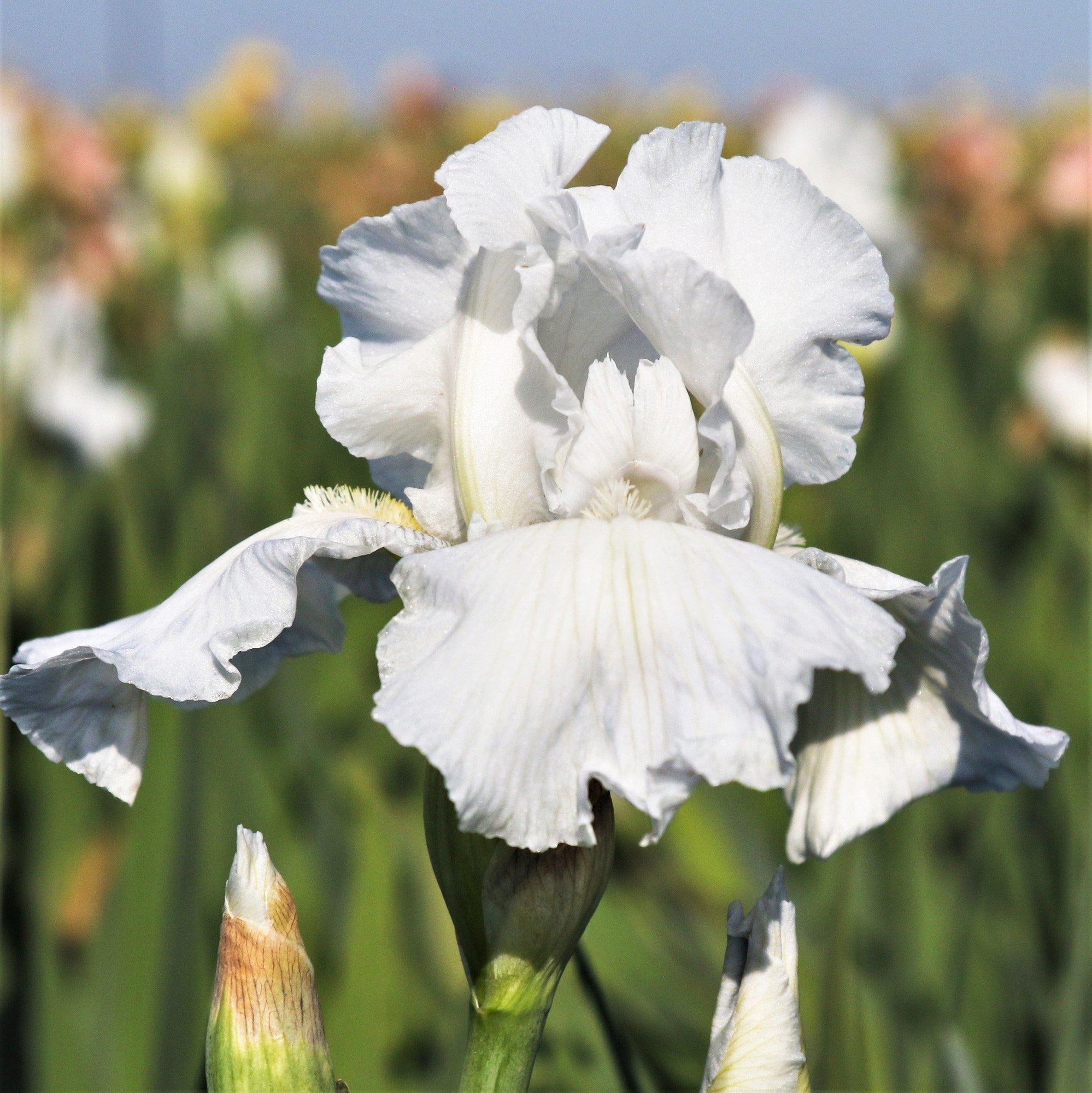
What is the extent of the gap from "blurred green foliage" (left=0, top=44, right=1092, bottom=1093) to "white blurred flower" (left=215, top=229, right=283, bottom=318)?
0.70 metres

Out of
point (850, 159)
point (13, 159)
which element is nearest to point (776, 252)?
point (13, 159)

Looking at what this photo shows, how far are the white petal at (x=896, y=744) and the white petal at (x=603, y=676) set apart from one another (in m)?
0.10

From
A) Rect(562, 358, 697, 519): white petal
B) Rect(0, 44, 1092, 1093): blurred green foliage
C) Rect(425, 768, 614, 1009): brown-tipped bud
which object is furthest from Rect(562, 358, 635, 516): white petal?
Rect(0, 44, 1092, 1093): blurred green foliage

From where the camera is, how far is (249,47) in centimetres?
499

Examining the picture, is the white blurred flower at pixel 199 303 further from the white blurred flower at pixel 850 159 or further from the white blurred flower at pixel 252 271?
the white blurred flower at pixel 850 159

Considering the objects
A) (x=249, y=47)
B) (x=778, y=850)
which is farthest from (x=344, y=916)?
(x=249, y=47)

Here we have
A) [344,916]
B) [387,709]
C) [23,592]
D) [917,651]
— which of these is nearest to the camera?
[387,709]

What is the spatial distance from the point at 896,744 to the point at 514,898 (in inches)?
8.0

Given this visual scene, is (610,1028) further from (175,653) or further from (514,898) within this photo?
(175,653)

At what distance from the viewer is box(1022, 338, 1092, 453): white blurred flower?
8.11 ft

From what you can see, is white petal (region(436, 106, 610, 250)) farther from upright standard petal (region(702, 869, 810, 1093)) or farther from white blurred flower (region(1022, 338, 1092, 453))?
white blurred flower (region(1022, 338, 1092, 453))

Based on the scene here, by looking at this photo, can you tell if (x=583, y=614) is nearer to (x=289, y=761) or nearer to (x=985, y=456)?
(x=289, y=761)

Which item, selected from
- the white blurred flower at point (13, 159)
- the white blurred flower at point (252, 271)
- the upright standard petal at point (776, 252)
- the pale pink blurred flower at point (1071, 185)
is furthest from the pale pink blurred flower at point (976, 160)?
the upright standard petal at point (776, 252)

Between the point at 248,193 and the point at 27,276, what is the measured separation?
129 inches
